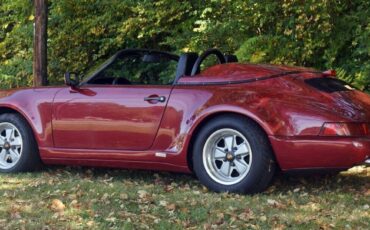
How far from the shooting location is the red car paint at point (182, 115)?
498cm

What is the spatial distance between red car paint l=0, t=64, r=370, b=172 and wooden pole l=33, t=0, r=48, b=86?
2.45 meters

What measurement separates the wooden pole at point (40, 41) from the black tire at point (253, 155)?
169 inches

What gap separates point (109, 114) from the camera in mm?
5777

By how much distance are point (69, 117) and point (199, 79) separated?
1.41 metres

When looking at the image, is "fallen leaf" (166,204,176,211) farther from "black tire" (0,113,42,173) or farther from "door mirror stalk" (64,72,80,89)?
"black tire" (0,113,42,173)

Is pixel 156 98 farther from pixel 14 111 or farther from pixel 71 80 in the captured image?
pixel 14 111

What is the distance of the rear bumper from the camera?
4.88m

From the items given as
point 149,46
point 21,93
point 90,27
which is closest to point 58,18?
point 90,27

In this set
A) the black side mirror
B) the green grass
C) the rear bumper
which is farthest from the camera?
the black side mirror

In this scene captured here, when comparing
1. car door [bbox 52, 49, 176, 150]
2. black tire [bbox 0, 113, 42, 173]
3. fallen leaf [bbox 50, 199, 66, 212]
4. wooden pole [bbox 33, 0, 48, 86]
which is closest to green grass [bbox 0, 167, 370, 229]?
fallen leaf [bbox 50, 199, 66, 212]

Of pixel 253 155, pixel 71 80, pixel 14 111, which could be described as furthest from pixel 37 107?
pixel 253 155

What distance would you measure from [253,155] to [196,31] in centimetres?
484

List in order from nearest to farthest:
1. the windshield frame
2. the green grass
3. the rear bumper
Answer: the green grass
the rear bumper
the windshield frame

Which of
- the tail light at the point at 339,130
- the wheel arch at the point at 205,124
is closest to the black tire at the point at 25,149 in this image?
the wheel arch at the point at 205,124
